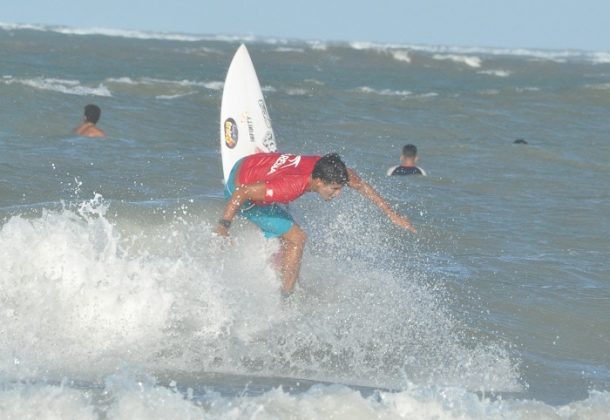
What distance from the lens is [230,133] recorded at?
9.02 metres

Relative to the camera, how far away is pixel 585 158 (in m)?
16.7

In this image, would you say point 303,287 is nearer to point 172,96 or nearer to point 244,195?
point 244,195

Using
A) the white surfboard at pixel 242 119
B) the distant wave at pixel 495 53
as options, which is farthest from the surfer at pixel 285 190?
the distant wave at pixel 495 53

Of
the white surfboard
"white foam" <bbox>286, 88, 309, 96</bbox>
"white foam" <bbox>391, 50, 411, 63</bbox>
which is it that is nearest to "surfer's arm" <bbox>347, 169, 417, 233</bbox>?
the white surfboard

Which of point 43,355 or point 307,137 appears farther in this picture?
point 307,137

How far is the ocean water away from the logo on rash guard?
2.79 feet

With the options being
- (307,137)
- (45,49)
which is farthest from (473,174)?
(45,49)

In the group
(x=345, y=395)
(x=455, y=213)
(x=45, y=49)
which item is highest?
(x=345, y=395)

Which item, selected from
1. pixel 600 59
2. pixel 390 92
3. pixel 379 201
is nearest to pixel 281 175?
pixel 379 201

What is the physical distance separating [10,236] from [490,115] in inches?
650

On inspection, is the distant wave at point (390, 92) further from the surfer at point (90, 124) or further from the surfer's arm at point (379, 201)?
the surfer's arm at point (379, 201)

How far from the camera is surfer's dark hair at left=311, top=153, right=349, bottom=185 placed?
6766 mm

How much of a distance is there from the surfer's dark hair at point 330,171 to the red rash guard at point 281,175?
0.41 ft

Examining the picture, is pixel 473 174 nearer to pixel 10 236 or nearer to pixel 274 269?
pixel 274 269
